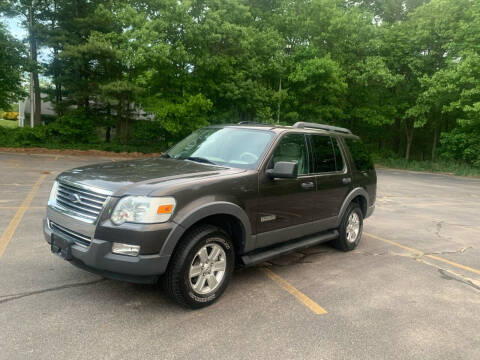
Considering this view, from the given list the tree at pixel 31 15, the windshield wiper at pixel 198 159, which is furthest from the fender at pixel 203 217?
the tree at pixel 31 15

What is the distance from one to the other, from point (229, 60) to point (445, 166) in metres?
17.0

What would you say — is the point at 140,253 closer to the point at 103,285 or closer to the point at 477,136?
the point at 103,285

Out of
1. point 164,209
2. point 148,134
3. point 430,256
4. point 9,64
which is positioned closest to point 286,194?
point 164,209

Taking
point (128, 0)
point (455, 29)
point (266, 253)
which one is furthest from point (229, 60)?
point (266, 253)

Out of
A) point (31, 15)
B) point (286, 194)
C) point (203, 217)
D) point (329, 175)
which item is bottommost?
point (203, 217)

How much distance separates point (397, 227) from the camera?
7684mm

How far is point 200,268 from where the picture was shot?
3.60 metres

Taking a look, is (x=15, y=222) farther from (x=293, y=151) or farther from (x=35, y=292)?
(x=293, y=151)

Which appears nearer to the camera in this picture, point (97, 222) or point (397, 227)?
point (97, 222)

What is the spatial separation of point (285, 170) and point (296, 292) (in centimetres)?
136

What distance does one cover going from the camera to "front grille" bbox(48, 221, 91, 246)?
3337 mm

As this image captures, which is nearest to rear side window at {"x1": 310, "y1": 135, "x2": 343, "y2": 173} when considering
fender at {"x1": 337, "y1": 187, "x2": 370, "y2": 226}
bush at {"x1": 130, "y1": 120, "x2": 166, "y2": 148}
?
fender at {"x1": 337, "y1": 187, "x2": 370, "y2": 226}

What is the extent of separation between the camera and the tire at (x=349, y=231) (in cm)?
554

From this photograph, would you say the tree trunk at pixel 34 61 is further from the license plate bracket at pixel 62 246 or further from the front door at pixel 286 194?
the front door at pixel 286 194
